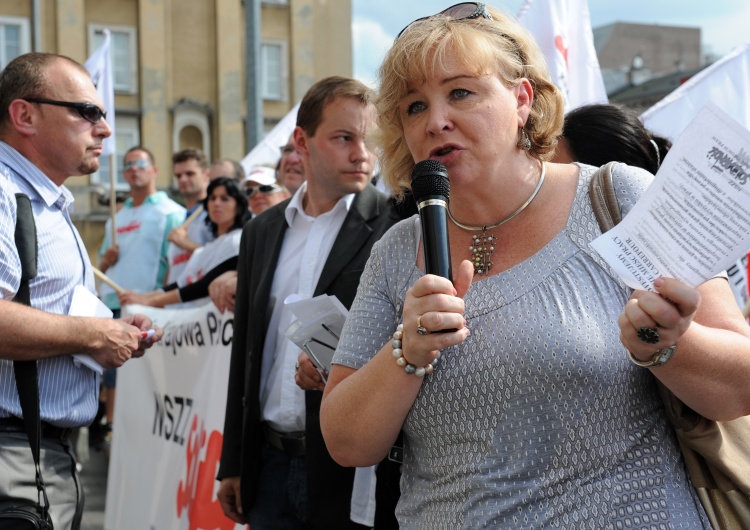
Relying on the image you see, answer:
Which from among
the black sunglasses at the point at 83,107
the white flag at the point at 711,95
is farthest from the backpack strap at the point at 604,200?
the white flag at the point at 711,95

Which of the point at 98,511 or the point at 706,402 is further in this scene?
the point at 98,511

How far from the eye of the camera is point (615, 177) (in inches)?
84.8

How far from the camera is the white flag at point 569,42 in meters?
5.38

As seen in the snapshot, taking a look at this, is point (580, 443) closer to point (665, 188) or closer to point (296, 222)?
point (665, 188)

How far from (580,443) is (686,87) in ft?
12.9

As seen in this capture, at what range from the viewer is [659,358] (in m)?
1.82

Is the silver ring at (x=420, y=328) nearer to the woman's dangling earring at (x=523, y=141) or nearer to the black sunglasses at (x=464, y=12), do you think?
the woman's dangling earring at (x=523, y=141)

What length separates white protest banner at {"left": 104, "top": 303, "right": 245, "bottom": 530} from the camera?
4.72 meters

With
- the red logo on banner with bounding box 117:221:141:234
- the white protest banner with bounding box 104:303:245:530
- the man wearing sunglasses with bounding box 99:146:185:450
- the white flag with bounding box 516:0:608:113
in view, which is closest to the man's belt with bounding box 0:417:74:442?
the white protest banner with bounding box 104:303:245:530

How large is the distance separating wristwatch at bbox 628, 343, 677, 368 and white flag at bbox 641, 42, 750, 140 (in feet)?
12.2

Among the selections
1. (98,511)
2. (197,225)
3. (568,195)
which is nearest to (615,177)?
(568,195)

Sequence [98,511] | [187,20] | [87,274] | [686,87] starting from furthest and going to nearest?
[187,20] < [98,511] < [686,87] < [87,274]

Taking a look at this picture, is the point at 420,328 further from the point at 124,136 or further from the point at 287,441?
the point at 124,136

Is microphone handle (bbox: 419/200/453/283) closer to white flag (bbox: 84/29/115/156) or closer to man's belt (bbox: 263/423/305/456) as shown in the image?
man's belt (bbox: 263/423/305/456)
